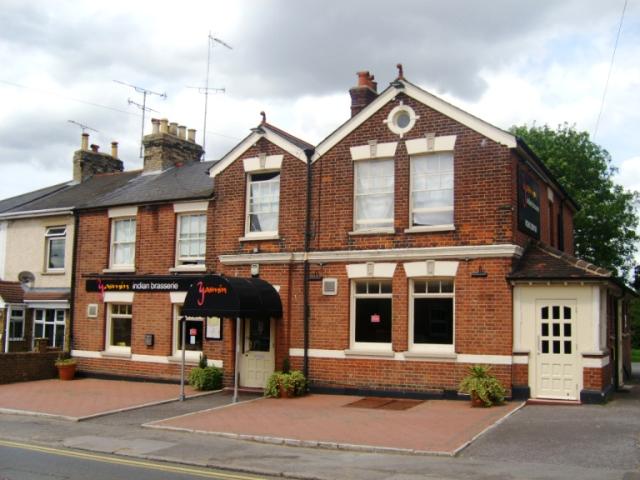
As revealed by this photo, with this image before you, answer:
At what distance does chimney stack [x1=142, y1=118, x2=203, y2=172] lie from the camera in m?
25.6

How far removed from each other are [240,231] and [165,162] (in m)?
7.93

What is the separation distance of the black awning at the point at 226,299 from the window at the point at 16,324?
9969 mm

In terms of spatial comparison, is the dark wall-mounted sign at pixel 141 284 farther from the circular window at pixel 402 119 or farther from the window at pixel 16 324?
the circular window at pixel 402 119

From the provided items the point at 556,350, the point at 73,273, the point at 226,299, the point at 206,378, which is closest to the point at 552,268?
the point at 556,350

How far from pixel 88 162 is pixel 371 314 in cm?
1656

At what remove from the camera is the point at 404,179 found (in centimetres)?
1708

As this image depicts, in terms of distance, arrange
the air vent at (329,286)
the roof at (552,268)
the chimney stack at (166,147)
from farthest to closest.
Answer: the chimney stack at (166,147)
the air vent at (329,286)
the roof at (552,268)

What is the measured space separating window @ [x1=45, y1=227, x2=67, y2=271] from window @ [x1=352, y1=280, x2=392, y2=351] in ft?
38.2

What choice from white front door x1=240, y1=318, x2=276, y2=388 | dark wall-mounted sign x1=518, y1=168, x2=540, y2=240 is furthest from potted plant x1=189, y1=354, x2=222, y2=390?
dark wall-mounted sign x1=518, y1=168, x2=540, y2=240

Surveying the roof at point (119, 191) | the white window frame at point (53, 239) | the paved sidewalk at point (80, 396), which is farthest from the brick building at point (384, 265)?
the white window frame at point (53, 239)

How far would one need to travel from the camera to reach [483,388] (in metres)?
14.8

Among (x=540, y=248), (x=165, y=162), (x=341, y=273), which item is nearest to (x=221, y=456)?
(x=341, y=273)

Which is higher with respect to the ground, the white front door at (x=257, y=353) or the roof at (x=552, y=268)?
the roof at (x=552, y=268)

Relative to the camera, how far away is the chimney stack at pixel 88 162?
2847cm
